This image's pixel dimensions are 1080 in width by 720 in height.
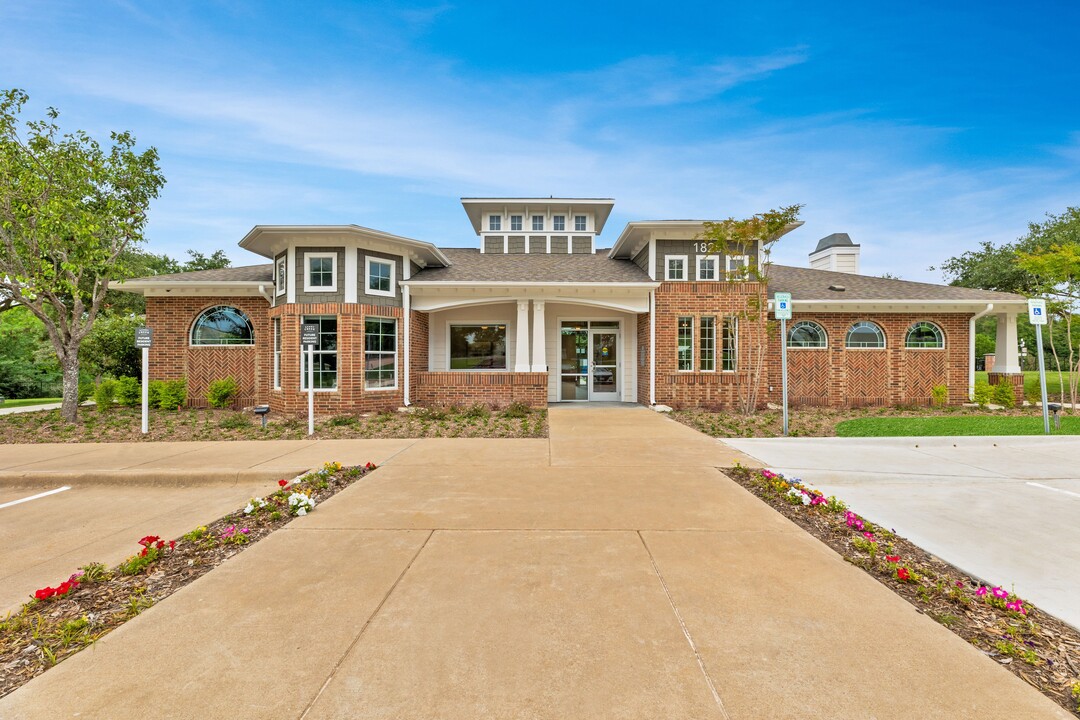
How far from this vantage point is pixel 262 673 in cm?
222

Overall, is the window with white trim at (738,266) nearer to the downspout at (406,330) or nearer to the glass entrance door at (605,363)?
the glass entrance door at (605,363)

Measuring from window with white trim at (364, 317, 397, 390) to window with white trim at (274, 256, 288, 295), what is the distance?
98.2 inches

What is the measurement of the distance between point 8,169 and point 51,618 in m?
11.9

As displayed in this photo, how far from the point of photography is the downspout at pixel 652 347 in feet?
43.1

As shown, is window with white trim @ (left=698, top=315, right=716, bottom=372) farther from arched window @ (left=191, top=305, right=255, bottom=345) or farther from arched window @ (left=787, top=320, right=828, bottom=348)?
arched window @ (left=191, top=305, right=255, bottom=345)

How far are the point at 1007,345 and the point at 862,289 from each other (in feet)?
15.4

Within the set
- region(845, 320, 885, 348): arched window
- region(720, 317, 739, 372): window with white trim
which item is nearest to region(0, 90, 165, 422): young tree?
region(720, 317, 739, 372): window with white trim

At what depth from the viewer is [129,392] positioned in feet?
43.0

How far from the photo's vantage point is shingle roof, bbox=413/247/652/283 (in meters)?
13.3

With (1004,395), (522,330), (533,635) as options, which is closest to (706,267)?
(522,330)

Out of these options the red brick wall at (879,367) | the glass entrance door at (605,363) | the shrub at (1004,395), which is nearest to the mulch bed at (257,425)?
the glass entrance door at (605,363)

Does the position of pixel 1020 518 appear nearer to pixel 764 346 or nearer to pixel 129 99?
pixel 764 346

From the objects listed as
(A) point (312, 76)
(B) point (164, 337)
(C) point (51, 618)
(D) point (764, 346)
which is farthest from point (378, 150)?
(C) point (51, 618)

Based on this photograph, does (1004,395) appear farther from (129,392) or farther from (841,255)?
(129,392)
